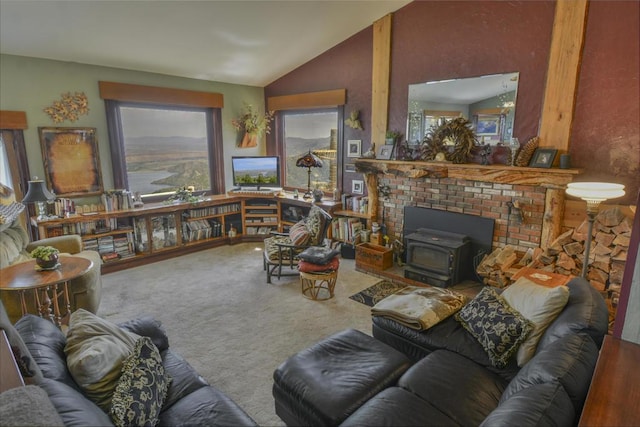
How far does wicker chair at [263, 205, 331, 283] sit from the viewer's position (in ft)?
13.8

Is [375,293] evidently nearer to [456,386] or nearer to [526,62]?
[456,386]

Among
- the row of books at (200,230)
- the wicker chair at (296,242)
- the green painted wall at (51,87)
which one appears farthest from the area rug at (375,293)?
the green painted wall at (51,87)

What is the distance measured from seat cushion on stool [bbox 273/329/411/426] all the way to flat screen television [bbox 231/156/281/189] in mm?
4061

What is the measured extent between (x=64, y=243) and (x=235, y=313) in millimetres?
2115

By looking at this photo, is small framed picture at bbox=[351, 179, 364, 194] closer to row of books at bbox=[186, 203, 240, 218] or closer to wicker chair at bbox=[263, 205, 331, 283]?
wicker chair at bbox=[263, 205, 331, 283]

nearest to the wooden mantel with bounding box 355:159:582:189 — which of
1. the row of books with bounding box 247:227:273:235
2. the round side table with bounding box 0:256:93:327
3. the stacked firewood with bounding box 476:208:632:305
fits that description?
the stacked firewood with bounding box 476:208:632:305

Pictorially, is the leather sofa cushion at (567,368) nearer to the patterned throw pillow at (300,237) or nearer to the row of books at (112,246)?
the patterned throw pillow at (300,237)

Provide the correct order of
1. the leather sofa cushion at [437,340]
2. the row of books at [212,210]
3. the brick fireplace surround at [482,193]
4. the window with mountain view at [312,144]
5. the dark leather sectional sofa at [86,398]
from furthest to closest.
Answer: the window with mountain view at [312,144], the row of books at [212,210], the brick fireplace surround at [482,193], the leather sofa cushion at [437,340], the dark leather sectional sofa at [86,398]

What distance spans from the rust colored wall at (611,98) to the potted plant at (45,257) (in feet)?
15.7

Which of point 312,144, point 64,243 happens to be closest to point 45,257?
point 64,243

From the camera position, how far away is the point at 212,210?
5.61m

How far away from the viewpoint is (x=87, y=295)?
3402mm

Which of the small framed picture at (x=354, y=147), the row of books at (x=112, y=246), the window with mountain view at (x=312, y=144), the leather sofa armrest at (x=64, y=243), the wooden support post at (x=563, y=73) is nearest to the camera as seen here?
the wooden support post at (x=563, y=73)

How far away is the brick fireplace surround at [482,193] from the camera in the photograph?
3490 mm
